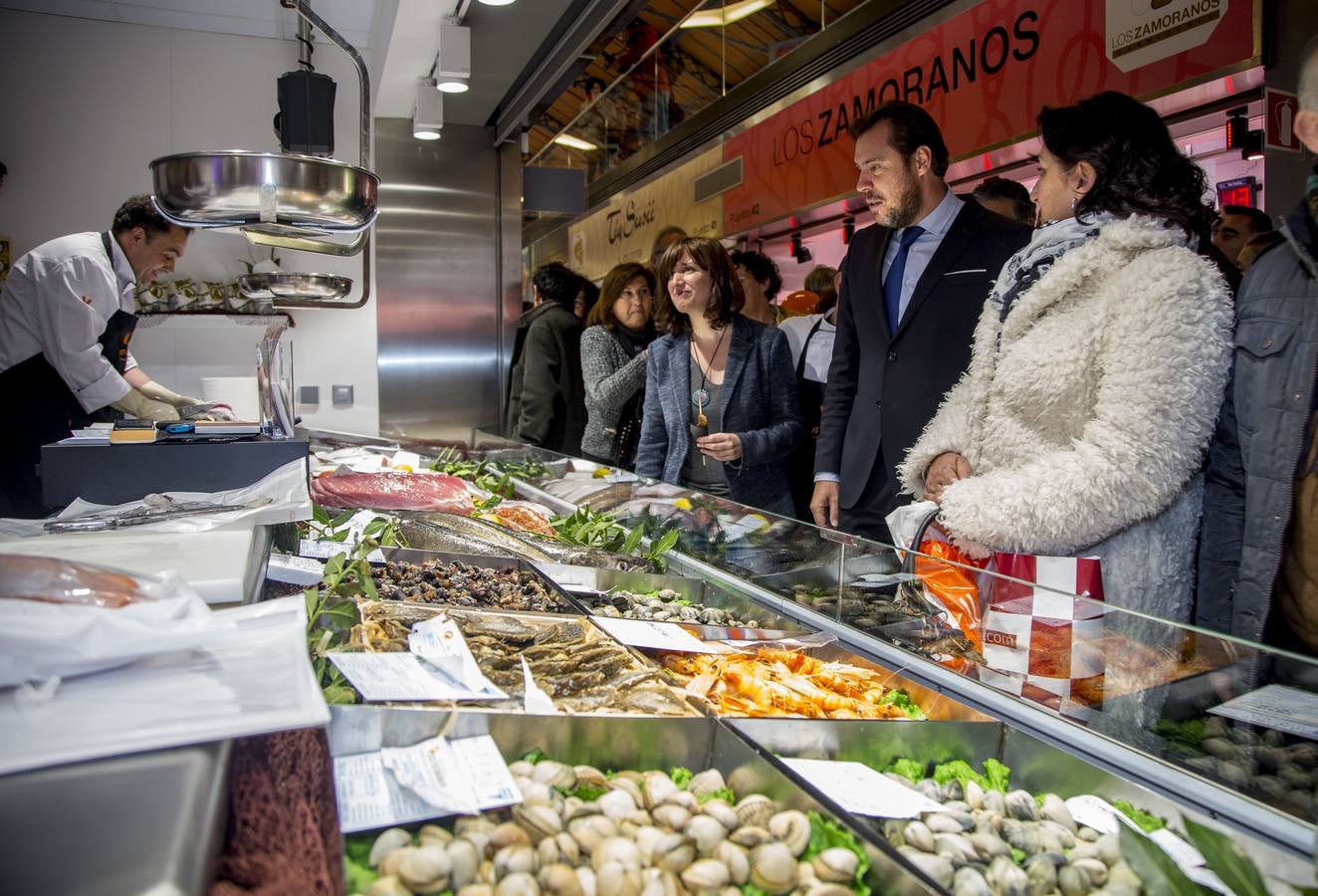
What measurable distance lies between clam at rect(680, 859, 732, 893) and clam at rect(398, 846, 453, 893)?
0.22m

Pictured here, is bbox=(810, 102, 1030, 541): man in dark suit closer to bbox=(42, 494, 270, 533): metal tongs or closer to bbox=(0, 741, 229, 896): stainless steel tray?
bbox=(42, 494, 270, 533): metal tongs

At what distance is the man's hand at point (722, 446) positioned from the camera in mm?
3016

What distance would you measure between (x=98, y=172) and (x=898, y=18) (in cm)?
436

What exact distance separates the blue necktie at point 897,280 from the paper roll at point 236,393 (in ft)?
8.56

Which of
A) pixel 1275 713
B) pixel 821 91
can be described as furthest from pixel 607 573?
pixel 821 91

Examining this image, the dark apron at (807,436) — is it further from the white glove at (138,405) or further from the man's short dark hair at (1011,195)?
the white glove at (138,405)

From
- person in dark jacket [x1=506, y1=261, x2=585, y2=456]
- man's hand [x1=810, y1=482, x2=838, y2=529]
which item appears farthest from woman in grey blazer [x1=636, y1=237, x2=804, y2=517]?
person in dark jacket [x1=506, y1=261, x2=585, y2=456]

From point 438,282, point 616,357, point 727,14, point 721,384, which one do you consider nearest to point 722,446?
point 721,384

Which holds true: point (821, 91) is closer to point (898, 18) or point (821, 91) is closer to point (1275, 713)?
point (898, 18)

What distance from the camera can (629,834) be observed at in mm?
968

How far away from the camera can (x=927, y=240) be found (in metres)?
2.74

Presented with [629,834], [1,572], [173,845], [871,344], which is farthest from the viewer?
[871,344]

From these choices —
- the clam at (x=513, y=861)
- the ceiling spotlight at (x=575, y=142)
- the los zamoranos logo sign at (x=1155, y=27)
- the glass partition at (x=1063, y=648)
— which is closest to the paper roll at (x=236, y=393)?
the glass partition at (x=1063, y=648)

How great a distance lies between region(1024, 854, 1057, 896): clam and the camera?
1.00 meters
